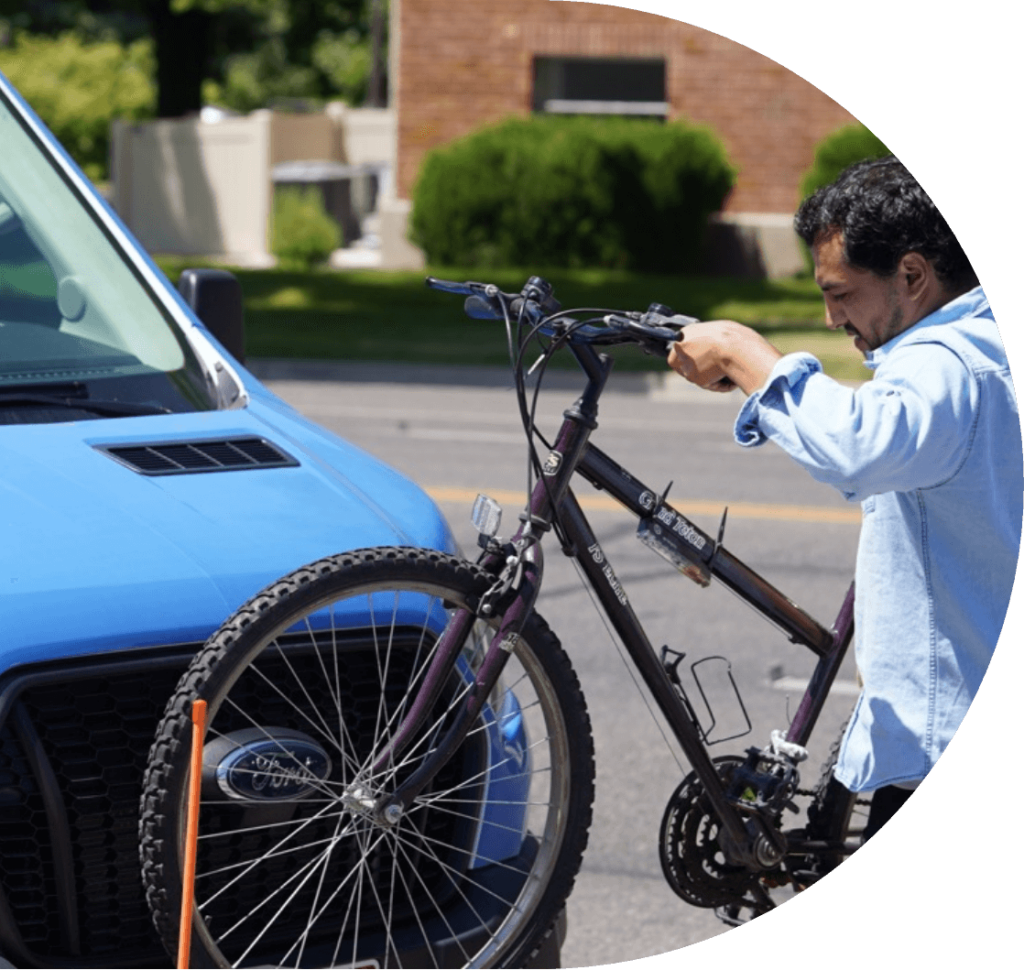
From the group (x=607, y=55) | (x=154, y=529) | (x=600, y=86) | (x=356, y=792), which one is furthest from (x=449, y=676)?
(x=600, y=86)

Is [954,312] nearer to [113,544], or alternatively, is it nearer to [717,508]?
[113,544]

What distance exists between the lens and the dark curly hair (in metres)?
3.19

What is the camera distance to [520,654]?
3.22 metres

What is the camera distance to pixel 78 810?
114 inches

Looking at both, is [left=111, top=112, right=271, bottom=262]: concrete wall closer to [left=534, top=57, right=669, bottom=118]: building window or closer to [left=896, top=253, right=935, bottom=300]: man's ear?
[left=534, top=57, right=669, bottom=118]: building window

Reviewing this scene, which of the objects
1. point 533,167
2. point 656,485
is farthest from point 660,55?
point 656,485

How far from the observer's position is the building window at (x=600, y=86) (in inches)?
Result: 1072

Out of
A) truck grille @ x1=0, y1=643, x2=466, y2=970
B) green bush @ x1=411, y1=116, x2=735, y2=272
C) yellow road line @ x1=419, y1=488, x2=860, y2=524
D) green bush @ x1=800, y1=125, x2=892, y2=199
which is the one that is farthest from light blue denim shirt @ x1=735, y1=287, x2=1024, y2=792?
green bush @ x1=411, y1=116, x2=735, y2=272

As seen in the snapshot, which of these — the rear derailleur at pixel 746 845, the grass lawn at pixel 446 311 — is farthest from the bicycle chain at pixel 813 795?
the grass lawn at pixel 446 311

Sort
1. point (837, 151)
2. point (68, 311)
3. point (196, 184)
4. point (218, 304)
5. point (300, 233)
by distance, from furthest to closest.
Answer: point (196, 184)
point (300, 233)
point (837, 151)
point (218, 304)
point (68, 311)

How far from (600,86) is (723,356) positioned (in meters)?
25.0

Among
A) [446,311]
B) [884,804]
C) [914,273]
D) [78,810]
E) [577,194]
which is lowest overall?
[446,311]

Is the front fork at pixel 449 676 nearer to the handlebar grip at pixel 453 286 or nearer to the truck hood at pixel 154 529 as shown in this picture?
the truck hood at pixel 154 529

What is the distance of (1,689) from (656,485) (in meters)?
→ 8.79
